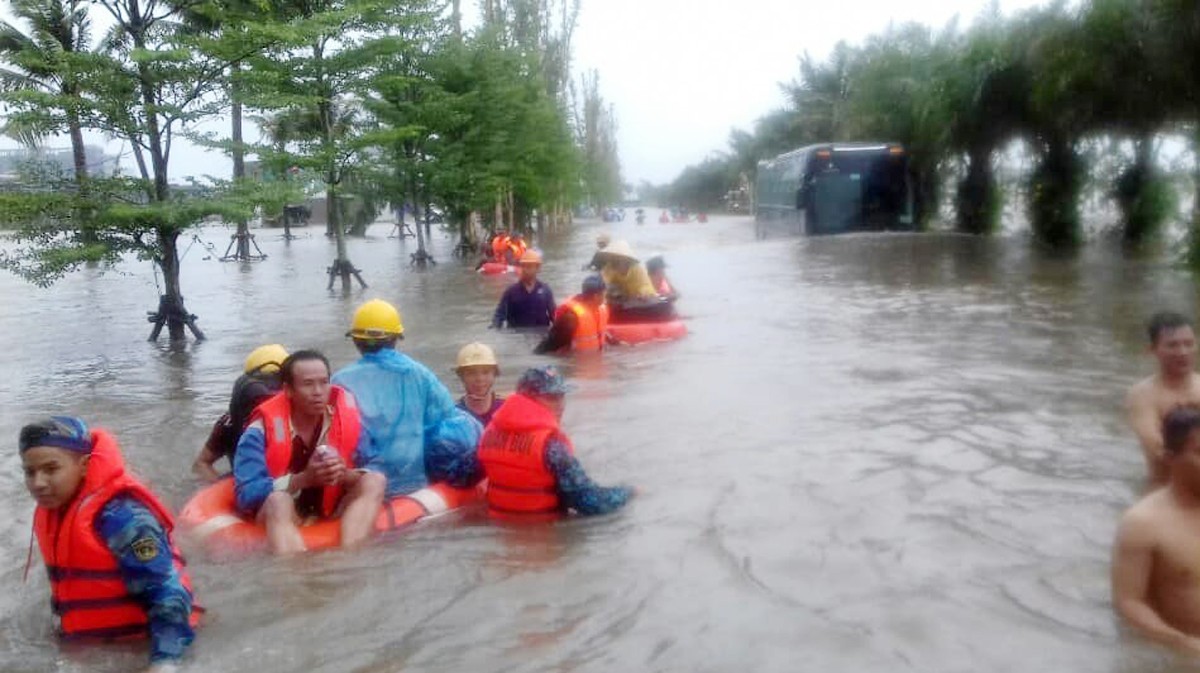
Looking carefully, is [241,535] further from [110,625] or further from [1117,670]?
[1117,670]

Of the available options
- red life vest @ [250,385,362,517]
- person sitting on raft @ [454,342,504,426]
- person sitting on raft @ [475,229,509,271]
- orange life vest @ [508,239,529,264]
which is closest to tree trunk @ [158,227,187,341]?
person sitting on raft @ [454,342,504,426]

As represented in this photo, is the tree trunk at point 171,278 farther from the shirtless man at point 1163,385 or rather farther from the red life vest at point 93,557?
the shirtless man at point 1163,385

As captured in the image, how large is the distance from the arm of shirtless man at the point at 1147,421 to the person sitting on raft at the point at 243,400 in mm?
4687

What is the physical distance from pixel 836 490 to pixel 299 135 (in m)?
18.5

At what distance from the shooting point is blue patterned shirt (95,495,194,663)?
4.54 m

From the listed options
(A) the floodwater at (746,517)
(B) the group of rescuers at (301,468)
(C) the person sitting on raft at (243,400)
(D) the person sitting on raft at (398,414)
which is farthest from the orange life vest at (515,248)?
(D) the person sitting on raft at (398,414)

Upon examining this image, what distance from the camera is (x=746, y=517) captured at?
6992mm

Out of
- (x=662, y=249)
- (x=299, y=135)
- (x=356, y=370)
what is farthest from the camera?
(x=662, y=249)

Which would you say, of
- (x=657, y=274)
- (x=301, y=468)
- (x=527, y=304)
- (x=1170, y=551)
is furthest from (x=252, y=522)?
(x=657, y=274)

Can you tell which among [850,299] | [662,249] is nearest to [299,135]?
[850,299]

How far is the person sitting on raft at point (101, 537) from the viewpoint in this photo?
4.52m

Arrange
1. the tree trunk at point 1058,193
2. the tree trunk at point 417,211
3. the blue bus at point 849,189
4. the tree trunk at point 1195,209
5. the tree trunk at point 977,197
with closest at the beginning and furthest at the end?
the tree trunk at point 1195,209, the tree trunk at point 1058,193, the blue bus at point 849,189, the tree trunk at point 417,211, the tree trunk at point 977,197

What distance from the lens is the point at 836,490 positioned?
24.4ft

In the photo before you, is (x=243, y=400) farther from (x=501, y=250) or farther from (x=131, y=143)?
(x=501, y=250)
